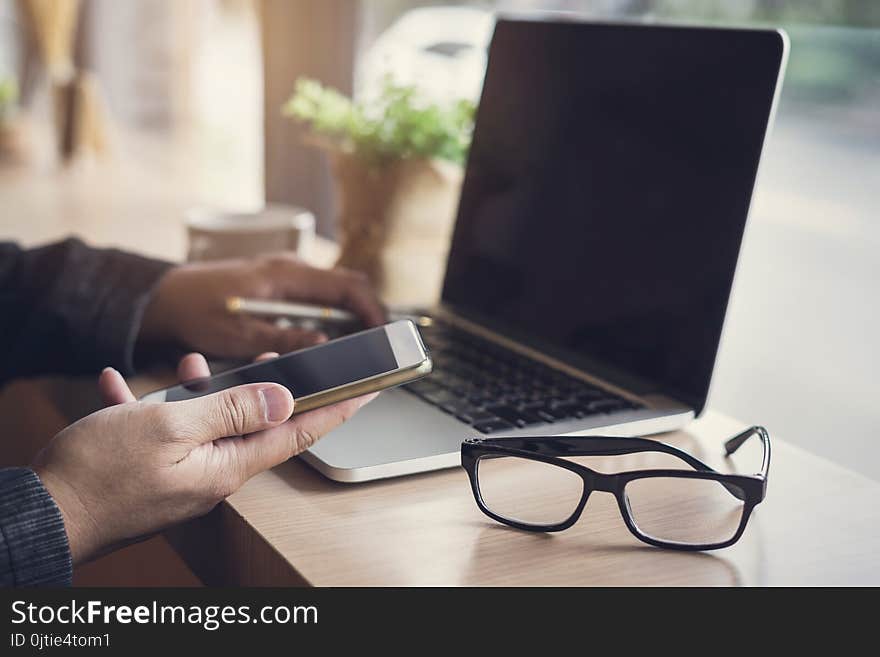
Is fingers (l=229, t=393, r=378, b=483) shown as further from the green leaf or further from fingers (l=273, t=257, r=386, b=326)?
the green leaf

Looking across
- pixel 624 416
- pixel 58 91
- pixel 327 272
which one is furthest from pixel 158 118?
pixel 624 416

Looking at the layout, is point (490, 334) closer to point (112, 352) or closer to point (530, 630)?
point (112, 352)

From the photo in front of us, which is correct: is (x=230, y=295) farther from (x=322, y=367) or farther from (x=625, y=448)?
(x=625, y=448)

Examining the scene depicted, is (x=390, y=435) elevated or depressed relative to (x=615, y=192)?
depressed

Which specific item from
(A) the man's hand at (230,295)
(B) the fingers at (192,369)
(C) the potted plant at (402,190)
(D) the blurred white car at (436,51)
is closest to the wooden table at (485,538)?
(B) the fingers at (192,369)

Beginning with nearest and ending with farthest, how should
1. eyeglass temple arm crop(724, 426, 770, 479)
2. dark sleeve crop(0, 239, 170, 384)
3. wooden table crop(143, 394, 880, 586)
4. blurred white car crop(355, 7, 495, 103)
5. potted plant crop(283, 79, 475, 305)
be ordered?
1. wooden table crop(143, 394, 880, 586)
2. eyeglass temple arm crop(724, 426, 770, 479)
3. dark sleeve crop(0, 239, 170, 384)
4. potted plant crop(283, 79, 475, 305)
5. blurred white car crop(355, 7, 495, 103)

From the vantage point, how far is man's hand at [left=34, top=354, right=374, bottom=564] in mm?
509

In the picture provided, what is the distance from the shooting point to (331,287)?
0.85 metres

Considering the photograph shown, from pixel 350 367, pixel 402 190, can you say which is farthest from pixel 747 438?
pixel 402 190

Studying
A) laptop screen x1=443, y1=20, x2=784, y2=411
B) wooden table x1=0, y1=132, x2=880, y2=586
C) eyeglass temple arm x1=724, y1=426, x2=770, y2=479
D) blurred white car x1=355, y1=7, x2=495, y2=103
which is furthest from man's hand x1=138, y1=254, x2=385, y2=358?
blurred white car x1=355, y1=7, x2=495, y2=103

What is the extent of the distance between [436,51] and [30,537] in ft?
3.35

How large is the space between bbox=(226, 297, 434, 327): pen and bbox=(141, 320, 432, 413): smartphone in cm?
21

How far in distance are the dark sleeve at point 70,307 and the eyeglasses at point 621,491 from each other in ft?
1.22

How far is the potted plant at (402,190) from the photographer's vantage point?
102cm
